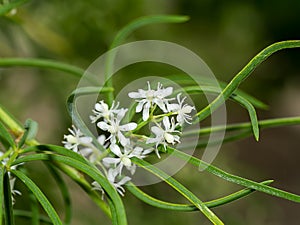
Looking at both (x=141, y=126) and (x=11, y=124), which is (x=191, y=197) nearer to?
(x=141, y=126)

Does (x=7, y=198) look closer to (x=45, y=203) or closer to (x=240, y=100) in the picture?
(x=45, y=203)

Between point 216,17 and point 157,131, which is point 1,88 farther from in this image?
point 216,17

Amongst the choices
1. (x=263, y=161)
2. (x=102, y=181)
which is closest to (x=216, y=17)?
(x=263, y=161)

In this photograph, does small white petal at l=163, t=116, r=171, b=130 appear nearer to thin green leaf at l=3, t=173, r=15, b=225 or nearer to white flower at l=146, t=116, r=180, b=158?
white flower at l=146, t=116, r=180, b=158

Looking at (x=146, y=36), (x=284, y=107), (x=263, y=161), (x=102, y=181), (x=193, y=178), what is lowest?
(x=102, y=181)

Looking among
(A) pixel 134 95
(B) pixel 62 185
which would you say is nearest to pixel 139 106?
(A) pixel 134 95

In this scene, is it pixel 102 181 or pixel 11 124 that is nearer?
pixel 102 181

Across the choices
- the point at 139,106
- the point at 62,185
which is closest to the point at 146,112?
the point at 139,106

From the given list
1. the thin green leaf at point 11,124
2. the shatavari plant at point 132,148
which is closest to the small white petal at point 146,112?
the shatavari plant at point 132,148

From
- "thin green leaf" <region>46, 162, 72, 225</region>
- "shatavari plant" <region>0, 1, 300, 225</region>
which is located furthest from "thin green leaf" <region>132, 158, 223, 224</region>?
"thin green leaf" <region>46, 162, 72, 225</region>

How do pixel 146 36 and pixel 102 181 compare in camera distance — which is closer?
pixel 102 181

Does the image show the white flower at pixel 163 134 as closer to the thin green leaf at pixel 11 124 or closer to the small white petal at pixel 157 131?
the small white petal at pixel 157 131
